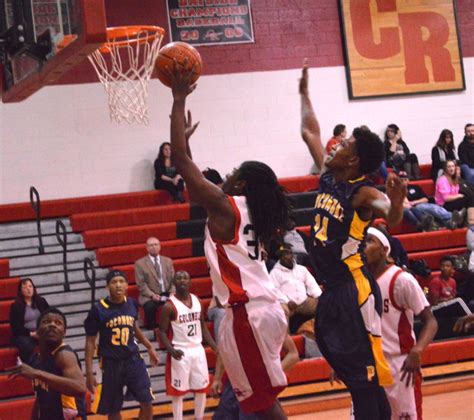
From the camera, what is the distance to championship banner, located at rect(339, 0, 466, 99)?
15.0 meters

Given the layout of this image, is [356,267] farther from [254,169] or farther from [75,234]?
[75,234]

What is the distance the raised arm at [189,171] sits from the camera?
430 centimetres

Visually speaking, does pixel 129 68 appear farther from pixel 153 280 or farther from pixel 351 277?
pixel 351 277

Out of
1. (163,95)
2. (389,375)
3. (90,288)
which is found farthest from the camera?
(163,95)

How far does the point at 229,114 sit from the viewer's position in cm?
1434

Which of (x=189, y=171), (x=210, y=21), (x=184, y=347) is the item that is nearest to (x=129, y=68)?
(x=210, y=21)

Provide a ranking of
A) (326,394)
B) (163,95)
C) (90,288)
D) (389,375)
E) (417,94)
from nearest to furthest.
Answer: (389,375) < (326,394) < (90,288) < (163,95) < (417,94)

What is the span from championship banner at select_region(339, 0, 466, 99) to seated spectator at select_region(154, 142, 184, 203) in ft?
10.9

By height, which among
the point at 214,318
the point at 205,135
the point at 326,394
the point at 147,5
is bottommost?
the point at 326,394

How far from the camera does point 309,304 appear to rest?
10.9m

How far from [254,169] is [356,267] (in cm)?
76

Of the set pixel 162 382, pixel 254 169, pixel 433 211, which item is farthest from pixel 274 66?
pixel 254 169

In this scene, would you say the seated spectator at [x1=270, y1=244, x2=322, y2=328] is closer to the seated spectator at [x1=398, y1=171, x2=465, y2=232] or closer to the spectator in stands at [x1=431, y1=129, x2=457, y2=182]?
the seated spectator at [x1=398, y1=171, x2=465, y2=232]

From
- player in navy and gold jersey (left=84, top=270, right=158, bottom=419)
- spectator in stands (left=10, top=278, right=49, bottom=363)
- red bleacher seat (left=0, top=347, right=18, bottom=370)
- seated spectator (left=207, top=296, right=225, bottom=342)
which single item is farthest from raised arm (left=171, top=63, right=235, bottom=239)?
red bleacher seat (left=0, top=347, right=18, bottom=370)
